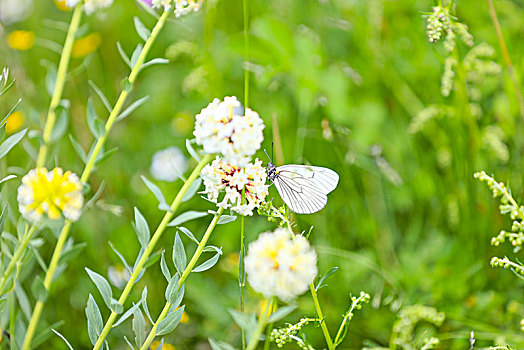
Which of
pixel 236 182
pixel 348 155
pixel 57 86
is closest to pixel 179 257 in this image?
pixel 236 182

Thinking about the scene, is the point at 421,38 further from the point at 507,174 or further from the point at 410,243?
the point at 410,243

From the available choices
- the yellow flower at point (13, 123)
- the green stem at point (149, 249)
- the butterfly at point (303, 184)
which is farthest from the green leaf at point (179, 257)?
the yellow flower at point (13, 123)

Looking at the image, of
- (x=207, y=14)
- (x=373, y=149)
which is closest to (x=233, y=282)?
(x=373, y=149)

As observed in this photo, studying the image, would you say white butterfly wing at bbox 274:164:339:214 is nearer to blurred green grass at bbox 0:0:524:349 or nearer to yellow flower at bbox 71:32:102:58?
blurred green grass at bbox 0:0:524:349

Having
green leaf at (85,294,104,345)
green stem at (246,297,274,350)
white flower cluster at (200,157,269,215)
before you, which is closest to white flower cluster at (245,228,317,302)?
green stem at (246,297,274,350)

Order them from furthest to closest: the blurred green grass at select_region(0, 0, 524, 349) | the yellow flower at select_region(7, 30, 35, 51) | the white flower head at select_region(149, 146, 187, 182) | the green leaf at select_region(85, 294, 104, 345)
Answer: the yellow flower at select_region(7, 30, 35, 51) → the white flower head at select_region(149, 146, 187, 182) → the blurred green grass at select_region(0, 0, 524, 349) → the green leaf at select_region(85, 294, 104, 345)
